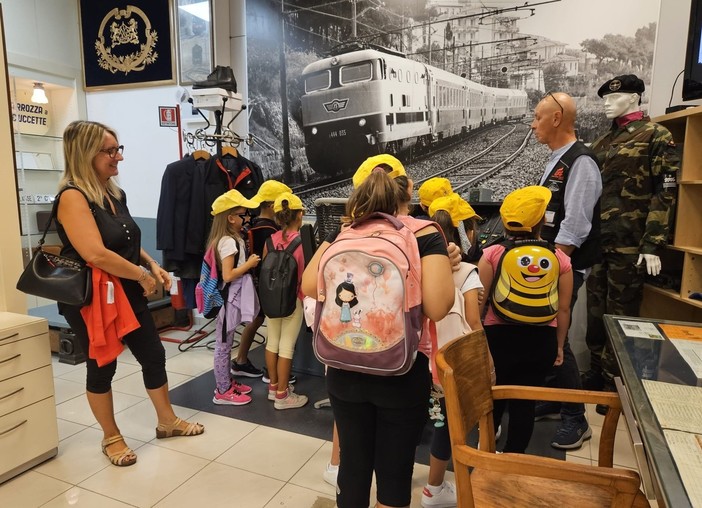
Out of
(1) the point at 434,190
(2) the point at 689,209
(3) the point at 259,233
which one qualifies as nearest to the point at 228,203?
(3) the point at 259,233

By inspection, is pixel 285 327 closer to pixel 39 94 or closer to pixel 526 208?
pixel 526 208

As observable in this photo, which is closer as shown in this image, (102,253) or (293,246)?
(102,253)

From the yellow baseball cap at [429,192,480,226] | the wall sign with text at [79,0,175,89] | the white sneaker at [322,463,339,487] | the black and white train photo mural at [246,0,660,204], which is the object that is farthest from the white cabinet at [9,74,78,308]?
the yellow baseball cap at [429,192,480,226]

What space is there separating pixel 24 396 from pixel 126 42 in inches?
148

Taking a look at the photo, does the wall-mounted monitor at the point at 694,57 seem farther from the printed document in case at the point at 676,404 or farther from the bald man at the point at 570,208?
the printed document in case at the point at 676,404

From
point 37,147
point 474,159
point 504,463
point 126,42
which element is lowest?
point 504,463

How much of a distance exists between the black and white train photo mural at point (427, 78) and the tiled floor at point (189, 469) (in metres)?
2.15

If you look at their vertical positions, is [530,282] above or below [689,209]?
below

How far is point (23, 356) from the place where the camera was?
2.12 meters

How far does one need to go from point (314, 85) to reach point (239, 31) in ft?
3.06

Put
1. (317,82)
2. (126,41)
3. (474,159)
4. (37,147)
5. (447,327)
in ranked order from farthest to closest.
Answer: (37,147), (126,41), (317,82), (474,159), (447,327)

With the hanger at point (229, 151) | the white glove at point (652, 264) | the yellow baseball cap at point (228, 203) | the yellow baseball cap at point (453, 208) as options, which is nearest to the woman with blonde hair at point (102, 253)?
the yellow baseball cap at point (228, 203)

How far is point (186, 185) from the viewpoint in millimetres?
3580

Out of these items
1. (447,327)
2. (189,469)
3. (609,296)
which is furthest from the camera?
(609,296)
